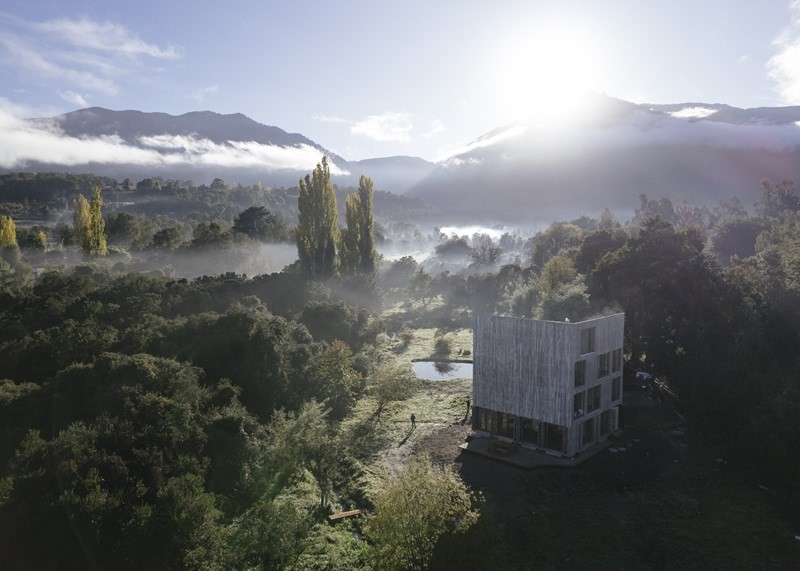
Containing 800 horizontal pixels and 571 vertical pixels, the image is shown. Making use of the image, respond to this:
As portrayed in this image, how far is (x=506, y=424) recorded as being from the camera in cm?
2773

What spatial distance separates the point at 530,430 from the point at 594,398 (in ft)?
13.1

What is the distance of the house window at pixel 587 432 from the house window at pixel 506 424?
140 inches

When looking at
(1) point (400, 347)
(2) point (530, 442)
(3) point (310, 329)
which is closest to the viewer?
(2) point (530, 442)

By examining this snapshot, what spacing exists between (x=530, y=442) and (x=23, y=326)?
98.8 feet

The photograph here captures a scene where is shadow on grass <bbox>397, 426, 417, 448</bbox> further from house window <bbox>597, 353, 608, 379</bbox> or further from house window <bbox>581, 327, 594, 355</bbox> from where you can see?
house window <bbox>597, 353, 608, 379</bbox>

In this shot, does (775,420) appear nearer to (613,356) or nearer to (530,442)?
(613,356)

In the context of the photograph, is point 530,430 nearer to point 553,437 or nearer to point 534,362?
point 553,437

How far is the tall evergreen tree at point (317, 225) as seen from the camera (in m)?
56.1

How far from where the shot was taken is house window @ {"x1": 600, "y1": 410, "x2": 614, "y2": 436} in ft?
93.2

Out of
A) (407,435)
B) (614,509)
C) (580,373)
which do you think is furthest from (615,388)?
(407,435)

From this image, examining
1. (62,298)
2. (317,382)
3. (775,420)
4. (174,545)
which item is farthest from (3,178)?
(775,420)

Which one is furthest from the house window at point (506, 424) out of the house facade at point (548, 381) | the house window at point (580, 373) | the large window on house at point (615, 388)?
the large window on house at point (615, 388)

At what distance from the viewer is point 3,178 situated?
137125 millimetres

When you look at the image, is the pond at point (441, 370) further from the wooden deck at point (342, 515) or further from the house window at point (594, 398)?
the wooden deck at point (342, 515)
